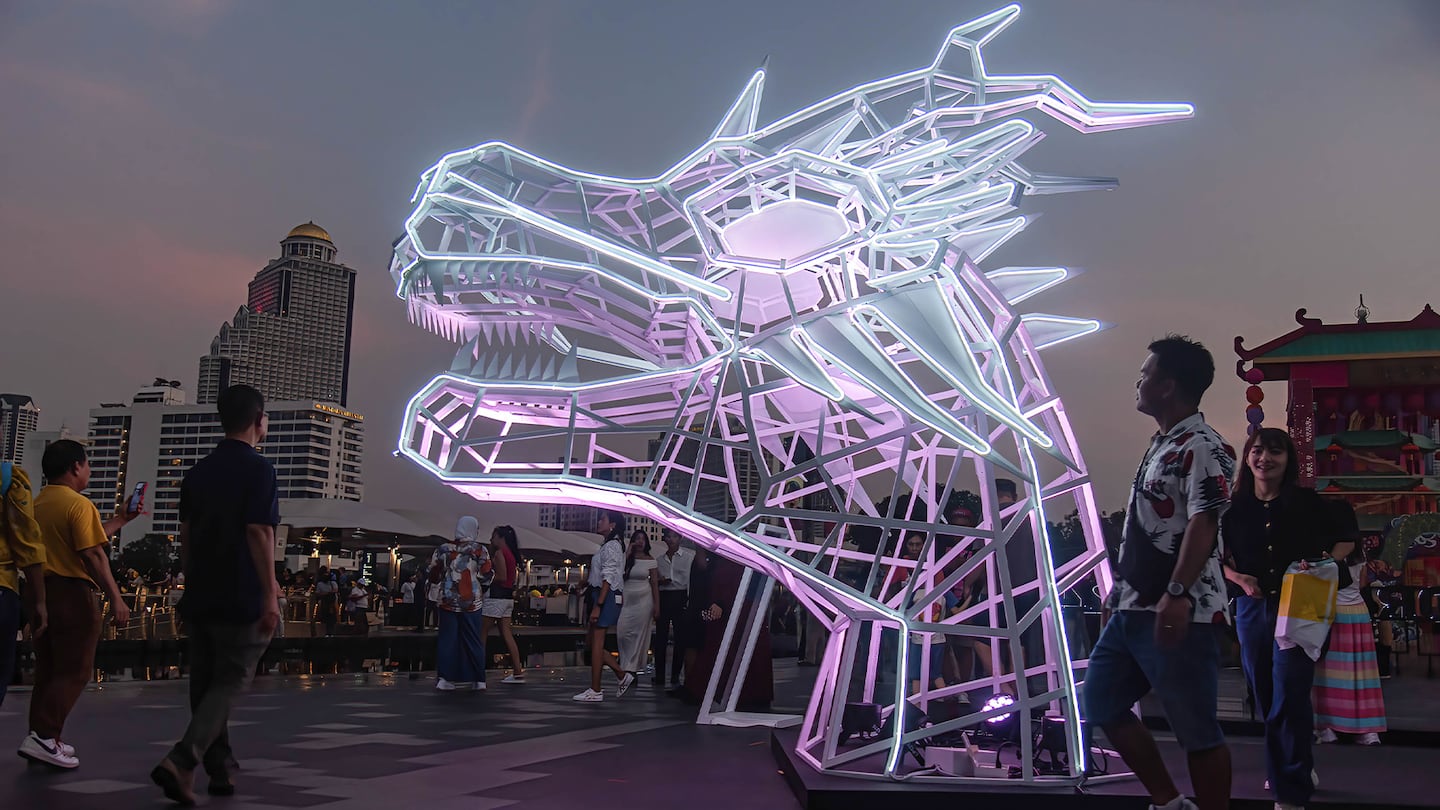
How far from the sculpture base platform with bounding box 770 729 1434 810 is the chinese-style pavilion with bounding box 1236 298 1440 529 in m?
17.9

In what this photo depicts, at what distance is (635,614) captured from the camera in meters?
13.0

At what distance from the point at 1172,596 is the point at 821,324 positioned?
2688mm

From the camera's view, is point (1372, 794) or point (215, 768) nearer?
point (215, 768)

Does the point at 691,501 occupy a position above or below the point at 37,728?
above

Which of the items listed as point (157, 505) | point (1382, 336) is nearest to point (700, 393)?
point (1382, 336)

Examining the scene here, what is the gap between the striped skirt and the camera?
8.16 m

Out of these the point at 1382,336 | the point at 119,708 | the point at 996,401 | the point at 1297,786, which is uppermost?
the point at 1382,336

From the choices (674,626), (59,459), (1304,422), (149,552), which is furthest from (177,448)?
(59,459)

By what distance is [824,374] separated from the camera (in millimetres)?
6449

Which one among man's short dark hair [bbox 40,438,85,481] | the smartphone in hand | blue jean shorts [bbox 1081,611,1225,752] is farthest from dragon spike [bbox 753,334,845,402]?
man's short dark hair [bbox 40,438,85,481]

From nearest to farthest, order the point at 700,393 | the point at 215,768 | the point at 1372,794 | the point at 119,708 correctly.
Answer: the point at 215,768 → the point at 1372,794 → the point at 700,393 → the point at 119,708

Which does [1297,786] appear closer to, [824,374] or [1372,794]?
[1372,794]

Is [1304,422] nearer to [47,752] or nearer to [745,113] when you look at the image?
[745,113]

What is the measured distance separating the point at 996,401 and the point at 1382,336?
21.1m
